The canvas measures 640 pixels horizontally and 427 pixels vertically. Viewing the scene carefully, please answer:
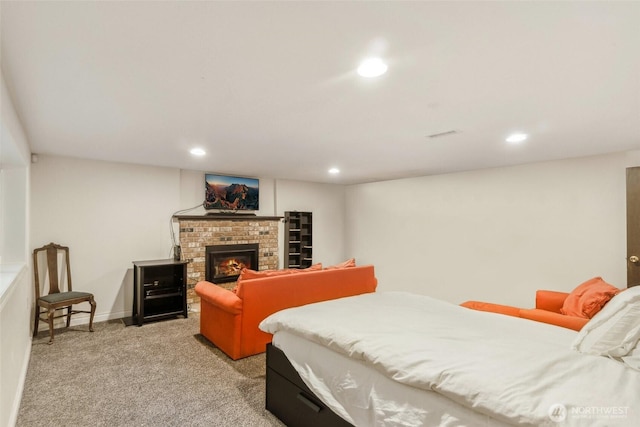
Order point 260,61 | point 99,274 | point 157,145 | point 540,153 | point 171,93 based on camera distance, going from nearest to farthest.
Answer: point 260,61 < point 171,93 < point 157,145 < point 540,153 < point 99,274

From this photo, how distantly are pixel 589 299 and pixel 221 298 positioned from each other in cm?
326

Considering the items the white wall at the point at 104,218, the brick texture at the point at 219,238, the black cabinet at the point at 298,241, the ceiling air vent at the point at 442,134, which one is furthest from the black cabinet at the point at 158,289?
the ceiling air vent at the point at 442,134

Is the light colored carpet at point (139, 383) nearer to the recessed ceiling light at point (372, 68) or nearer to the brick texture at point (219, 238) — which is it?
the brick texture at point (219, 238)

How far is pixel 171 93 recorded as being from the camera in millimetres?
2102

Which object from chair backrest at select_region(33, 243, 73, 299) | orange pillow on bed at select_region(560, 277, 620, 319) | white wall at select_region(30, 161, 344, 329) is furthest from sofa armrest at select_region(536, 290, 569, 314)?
chair backrest at select_region(33, 243, 73, 299)

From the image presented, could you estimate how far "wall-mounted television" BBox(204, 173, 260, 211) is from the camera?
18.0ft

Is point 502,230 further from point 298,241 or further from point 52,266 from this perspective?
point 52,266

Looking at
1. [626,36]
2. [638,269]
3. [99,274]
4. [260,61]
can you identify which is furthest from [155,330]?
[638,269]

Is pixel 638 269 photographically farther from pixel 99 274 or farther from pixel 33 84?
pixel 99 274

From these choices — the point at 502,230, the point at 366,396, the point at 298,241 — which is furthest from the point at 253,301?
the point at 502,230

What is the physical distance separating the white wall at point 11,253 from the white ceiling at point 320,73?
27 cm

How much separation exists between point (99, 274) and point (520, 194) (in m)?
5.95

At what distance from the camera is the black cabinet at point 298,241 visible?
256 inches

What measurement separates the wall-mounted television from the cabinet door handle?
4.04 metres
